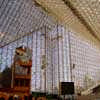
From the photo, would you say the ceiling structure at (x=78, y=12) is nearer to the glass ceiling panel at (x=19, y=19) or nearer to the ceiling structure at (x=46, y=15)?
the ceiling structure at (x=46, y=15)

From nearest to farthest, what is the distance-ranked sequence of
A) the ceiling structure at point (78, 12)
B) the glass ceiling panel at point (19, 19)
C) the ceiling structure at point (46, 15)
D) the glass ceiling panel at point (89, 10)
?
the glass ceiling panel at point (89, 10), the ceiling structure at point (78, 12), the ceiling structure at point (46, 15), the glass ceiling panel at point (19, 19)

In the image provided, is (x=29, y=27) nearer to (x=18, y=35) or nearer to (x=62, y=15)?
(x=18, y=35)

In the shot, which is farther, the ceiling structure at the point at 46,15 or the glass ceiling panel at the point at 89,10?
the ceiling structure at the point at 46,15

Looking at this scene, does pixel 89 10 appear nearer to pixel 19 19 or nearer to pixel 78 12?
pixel 78 12

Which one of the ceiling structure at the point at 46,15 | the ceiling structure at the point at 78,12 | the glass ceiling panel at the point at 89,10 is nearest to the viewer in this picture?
the glass ceiling panel at the point at 89,10

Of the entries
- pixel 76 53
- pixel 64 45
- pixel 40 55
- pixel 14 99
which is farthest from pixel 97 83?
pixel 14 99

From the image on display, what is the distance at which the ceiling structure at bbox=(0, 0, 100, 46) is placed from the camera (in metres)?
11.8

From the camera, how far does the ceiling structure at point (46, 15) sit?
11.8 metres

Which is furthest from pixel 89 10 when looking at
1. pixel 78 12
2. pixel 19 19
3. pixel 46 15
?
pixel 19 19

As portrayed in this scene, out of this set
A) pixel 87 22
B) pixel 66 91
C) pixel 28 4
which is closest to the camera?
pixel 66 91

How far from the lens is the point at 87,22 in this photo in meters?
14.4

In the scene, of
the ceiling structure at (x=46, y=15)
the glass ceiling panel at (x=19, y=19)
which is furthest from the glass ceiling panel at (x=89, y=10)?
the glass ceiling panel at (x=19, y=19)

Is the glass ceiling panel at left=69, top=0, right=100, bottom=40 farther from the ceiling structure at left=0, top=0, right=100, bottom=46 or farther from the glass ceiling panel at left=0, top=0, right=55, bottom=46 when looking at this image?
the glass ceiling panel at left=0, top=0, right=55, bottom=46

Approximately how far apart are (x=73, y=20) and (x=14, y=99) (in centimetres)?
905
